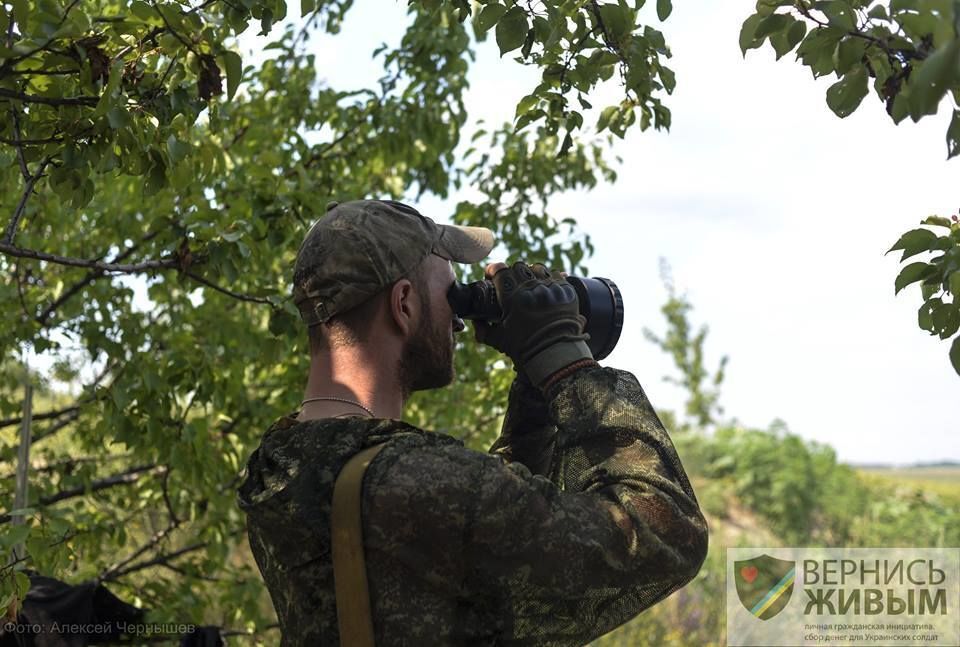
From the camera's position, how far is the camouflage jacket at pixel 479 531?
1.79 metres

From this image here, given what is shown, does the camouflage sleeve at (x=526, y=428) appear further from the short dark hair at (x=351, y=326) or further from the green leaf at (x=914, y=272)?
the green leaf at (x=914, y=272)

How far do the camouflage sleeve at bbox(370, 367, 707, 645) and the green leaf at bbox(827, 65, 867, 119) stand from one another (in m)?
0.73

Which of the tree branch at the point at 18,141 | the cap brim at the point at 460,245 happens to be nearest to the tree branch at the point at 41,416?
the tree branch at the point at 18,141

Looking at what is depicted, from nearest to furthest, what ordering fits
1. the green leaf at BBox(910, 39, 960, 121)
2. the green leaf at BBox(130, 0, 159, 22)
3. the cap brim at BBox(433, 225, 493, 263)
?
1. the green leaf at BBox(910, 39, 960, 121)
2. the cap brim at BBox(433, 225, 493, 263)
3. the green leaf at BBox(130, 0, 159, 22)

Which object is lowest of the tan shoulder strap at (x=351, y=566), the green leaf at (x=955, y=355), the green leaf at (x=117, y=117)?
the tan shoulder strap at (x=351, y=566)

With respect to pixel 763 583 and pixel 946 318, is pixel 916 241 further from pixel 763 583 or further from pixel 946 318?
pixel 763 583

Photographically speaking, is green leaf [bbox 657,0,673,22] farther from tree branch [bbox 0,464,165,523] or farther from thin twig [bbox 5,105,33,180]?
tree branch [bbox 0,464,165,523]

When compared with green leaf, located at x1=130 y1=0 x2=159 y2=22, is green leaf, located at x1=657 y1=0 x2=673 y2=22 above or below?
above

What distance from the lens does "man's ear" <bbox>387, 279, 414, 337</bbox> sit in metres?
2.09

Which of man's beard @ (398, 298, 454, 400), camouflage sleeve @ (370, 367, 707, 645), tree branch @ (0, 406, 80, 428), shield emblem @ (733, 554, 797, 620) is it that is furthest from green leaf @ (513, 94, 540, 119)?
shield emblem @ (733, 554, 797, 620)

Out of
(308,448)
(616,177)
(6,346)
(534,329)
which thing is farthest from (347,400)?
(616,177)

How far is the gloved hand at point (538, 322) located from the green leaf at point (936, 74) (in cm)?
91

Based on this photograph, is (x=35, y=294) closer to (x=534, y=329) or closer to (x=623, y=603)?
(x=534, y=329)

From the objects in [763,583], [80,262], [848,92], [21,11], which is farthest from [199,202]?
[763,583]
